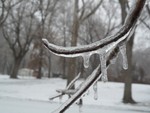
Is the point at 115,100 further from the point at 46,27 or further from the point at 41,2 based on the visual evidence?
the point at 46,27

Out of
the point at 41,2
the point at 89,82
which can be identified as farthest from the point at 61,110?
the point at 41,2

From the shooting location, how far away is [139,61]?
83312 mm

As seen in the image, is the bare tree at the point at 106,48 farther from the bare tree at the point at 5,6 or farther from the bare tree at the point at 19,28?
the bare tree at the point at 19,28

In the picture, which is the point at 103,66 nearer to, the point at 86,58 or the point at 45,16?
the point at 86,58

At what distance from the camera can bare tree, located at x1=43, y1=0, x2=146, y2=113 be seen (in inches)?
50.2

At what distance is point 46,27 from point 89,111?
1159 inches

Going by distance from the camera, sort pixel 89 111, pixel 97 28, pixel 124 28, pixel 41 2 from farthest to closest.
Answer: pixel 97 28 → pixel 41 2 → pixel 89 111 → pixel 124 28

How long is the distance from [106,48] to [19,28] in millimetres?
43045

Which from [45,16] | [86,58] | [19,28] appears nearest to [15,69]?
[19,28]

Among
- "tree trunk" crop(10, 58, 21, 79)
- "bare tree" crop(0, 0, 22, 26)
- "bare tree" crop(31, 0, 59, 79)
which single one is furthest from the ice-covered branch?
"tree trunk" crop(10, 58, 21, 79)

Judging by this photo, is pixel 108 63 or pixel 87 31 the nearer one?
pixel 108 63

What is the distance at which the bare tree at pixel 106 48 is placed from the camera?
1.27 metres

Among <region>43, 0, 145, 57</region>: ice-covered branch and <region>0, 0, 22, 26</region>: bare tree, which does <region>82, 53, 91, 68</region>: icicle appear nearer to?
<region>43, 0, 145, 57</region>: ice-covered branch

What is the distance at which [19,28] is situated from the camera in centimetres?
4378
